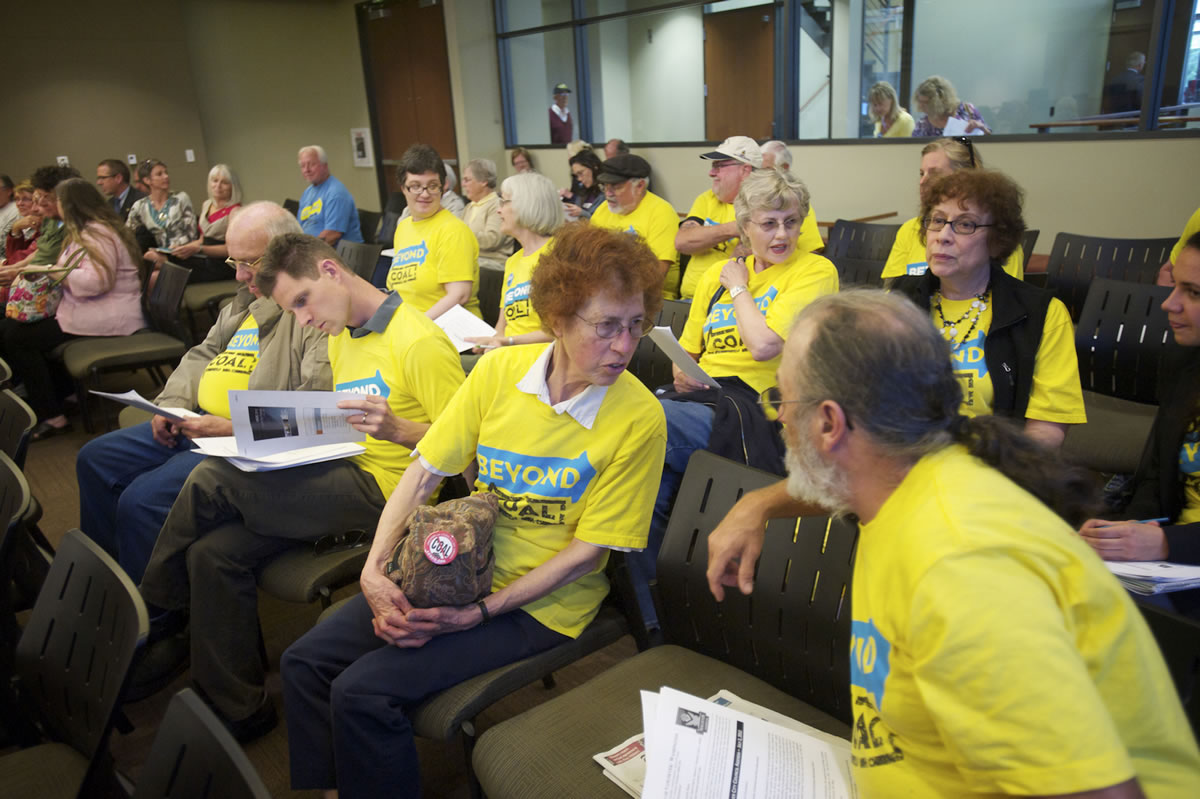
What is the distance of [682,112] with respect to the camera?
25.6 feet

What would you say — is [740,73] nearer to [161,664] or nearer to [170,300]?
[170,300]

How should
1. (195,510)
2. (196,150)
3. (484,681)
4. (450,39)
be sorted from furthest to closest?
1. (196,150)
2. (450,39)
3. (195,510)
4. (484,681)

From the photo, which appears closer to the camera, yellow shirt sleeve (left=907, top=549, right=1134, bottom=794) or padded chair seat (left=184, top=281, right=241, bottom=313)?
yellow shirt sleeve (left=907, top=549, right=1134, bottom=794)

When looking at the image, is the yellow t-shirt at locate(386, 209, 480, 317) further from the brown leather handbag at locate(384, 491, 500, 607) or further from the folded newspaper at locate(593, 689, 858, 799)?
the folded newspaper at locate(593, 689, 858, 799)

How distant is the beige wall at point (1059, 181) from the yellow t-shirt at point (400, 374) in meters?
4.36

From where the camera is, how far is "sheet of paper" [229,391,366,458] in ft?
6.75

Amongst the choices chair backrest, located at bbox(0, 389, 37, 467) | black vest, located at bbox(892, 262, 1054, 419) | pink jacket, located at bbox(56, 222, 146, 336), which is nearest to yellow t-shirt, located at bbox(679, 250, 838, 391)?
black vest, located at bbox(892, 262, 1054, 419)

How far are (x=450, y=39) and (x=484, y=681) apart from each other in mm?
8343

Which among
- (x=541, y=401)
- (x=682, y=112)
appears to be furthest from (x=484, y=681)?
(x=682, y=112)

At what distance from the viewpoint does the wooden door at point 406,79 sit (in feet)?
29.1

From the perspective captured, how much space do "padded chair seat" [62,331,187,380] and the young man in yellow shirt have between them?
2615mm

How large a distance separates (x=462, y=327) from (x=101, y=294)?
2654 millimetres

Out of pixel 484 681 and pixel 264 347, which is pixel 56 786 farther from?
pixel 264 347

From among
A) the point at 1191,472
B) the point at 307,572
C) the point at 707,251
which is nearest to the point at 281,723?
the point at 307,572
